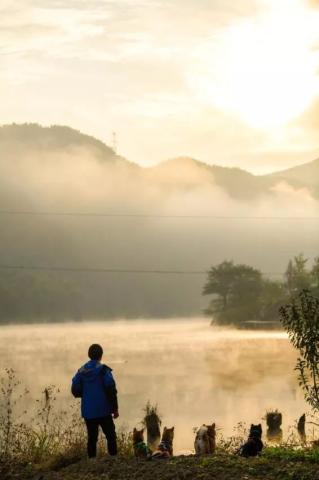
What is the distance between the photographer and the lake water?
4025 centimetres

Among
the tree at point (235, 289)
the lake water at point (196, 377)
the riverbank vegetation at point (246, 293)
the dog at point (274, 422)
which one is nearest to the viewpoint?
the dog at point (274, 422)

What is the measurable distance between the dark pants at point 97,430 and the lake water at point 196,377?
12.8 meters

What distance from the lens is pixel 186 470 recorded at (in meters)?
12.4

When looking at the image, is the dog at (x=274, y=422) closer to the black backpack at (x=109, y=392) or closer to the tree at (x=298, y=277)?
the black backpack at (x=109, y=392)

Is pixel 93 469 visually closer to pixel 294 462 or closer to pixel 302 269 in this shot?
pixel 294 462

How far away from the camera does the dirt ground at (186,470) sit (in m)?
12.0

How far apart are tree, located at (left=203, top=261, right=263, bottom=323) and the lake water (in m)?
3.27

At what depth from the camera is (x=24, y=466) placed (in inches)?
598

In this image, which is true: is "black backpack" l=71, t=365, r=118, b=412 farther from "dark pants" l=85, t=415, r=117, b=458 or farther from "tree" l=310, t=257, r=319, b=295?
"tree" l=310, t=257, r=319, b=295

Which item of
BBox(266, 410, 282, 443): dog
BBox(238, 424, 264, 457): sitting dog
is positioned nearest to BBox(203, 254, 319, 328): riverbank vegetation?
BBox(266, 410, 282, 443): dog

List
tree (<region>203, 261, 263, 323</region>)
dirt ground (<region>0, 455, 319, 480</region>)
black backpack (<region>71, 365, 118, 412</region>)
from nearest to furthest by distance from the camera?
dirt ground (<region>0, 455, 319, 480</region>)
black backpack (<region>71, 365, 118, 412</region>)
tree (<region>203, 261, 263, 323</region>)

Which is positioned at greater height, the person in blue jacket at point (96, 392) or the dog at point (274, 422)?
the person in blue jacket at point (96, 392)

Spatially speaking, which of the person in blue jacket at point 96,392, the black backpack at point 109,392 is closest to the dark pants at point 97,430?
the person in blue jacket at point 96,392

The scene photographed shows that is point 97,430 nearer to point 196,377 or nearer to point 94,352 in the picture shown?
point 94,352
